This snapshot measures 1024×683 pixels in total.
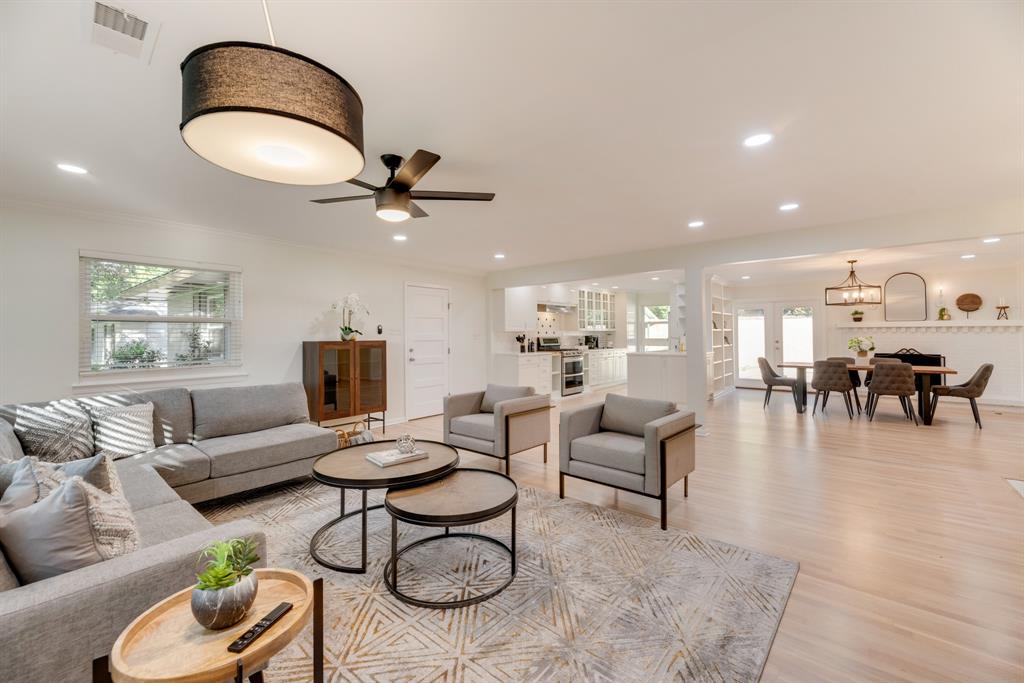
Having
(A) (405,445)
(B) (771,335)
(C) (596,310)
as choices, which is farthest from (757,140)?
(B) (771,335)

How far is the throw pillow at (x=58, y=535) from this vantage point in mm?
1321

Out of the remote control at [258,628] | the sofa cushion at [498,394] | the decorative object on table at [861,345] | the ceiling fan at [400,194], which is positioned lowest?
the remote control at [258,628]

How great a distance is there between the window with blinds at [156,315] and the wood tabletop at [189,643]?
3.94 metres

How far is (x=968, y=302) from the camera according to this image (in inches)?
299

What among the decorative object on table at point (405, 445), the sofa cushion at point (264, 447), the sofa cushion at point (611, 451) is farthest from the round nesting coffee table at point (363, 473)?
the sofa cushion at point (611, 451)

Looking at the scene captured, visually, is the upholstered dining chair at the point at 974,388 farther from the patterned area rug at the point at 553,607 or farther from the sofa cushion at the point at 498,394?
the sofa cushion at the point at 498,394

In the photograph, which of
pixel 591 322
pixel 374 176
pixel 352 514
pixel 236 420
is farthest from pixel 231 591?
pixel 591 322

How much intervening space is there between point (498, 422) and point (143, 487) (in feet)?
8.07


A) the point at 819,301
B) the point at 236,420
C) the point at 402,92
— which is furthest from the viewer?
the point at 819,301

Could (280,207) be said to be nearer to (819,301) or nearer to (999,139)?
(999,139)

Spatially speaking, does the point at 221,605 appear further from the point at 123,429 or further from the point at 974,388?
the point at 974,388

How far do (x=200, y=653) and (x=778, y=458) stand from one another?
492 centimetres

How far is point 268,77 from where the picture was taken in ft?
3.40

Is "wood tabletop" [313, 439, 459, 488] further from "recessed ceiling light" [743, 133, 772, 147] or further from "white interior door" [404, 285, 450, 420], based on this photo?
"white interior door" [404, 285, 450, 420]
